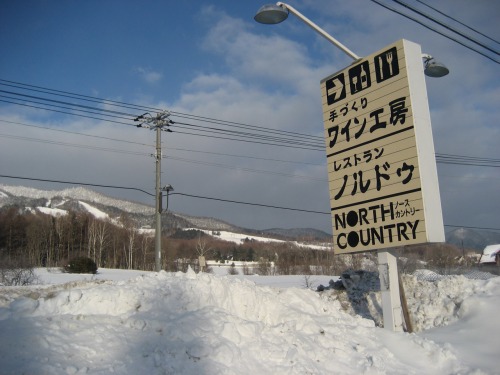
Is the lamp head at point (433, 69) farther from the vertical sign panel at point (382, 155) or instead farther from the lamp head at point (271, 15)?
the lamp head at point (271, 15)

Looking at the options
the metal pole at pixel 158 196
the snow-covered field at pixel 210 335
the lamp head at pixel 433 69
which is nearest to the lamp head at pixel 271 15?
the lamp head at pixel 433 69

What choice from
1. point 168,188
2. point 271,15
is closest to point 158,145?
point 168,188

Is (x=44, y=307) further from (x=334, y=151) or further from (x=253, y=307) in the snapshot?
(x=334, y=151)

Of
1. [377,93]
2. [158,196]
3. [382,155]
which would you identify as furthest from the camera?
[158,196]

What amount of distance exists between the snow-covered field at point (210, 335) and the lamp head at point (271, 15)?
18.9ft

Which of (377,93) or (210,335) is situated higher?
(377,93)

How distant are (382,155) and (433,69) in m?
2.81

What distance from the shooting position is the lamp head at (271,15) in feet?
35.4

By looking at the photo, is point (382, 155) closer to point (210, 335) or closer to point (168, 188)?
point (210, 335)

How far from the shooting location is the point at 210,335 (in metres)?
6.82

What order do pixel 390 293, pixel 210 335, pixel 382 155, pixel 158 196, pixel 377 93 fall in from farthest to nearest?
pixel 158 196 → pixel 377 93 → pixel 382 155 → pixel 390 293 → pixel 210 335

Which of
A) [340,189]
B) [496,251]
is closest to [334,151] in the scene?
[340,189]

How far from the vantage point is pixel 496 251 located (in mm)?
61812

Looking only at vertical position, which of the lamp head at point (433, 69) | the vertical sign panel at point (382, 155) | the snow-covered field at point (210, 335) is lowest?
the snow-covered field at point (210, 335)
